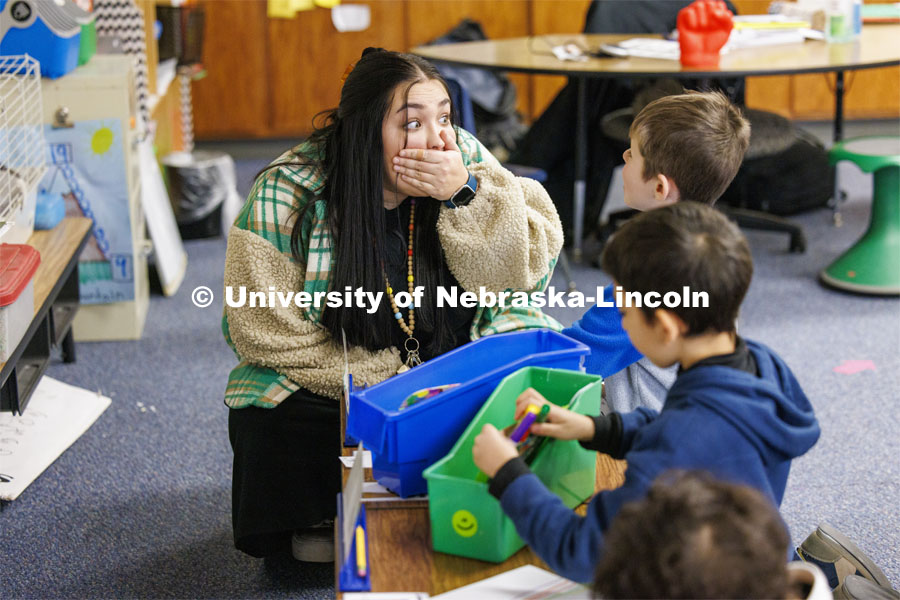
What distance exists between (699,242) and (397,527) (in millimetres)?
466

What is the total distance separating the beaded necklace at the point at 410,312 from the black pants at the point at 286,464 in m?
0.15

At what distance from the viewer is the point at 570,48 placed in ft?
11.4

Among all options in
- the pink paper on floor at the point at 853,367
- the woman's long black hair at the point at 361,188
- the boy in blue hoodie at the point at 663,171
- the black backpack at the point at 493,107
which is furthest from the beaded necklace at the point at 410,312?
the black backpack at the point at 493,107

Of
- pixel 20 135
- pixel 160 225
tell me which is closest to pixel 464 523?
pixel 20 135

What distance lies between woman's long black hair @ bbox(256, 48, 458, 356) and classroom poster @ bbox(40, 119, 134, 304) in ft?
4.29

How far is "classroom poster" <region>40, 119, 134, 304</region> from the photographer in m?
2.71

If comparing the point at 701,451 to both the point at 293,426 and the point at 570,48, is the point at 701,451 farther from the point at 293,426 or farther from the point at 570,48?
the point at 570,48

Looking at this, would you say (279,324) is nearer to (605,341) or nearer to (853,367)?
(605,341)

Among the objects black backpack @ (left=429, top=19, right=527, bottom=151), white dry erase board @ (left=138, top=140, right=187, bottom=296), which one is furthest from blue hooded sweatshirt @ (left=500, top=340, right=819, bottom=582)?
black backpack @ (left=429, top=19, right=527, bottom=151)

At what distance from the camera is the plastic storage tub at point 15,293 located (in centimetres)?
184

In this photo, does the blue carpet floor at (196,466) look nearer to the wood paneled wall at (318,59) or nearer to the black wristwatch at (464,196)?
the black wristwatch at (464,196)

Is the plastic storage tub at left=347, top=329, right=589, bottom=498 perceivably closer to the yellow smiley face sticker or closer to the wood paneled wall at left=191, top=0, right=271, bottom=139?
the yellow smiley face sticker

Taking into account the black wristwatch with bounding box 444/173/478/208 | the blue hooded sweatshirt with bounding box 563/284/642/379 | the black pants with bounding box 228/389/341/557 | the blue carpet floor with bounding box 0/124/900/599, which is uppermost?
the black wristwatch with bounding box 444/173/478/208

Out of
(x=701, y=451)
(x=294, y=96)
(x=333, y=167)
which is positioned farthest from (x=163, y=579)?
(x=294, y=96)
